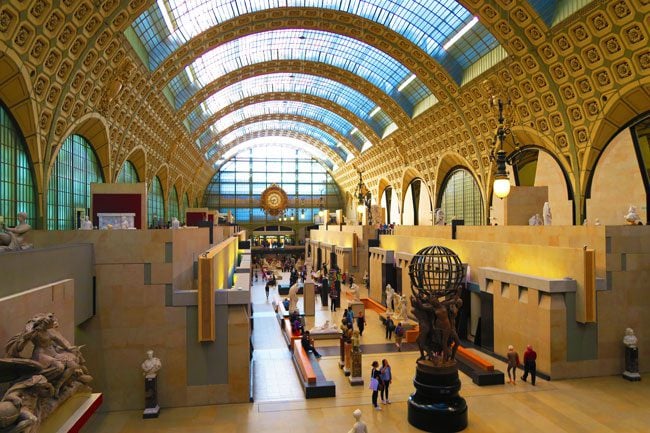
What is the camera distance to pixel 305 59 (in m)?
39.0

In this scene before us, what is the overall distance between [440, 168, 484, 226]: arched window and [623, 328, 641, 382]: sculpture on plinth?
1999 cm

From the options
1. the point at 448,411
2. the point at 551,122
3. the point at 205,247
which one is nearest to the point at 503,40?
the point at 551,122

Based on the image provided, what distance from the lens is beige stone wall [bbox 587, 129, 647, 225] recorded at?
2128cm

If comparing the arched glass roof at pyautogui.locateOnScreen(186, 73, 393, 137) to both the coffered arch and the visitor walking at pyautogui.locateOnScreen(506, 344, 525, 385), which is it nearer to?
the coffered arch

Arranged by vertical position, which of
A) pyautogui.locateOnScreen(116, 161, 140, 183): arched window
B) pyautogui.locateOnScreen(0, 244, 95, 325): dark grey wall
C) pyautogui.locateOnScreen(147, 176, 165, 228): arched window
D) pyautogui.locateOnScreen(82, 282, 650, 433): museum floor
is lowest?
pyautogui.locateOnScreen(82, 282, 650, 433): museum floor

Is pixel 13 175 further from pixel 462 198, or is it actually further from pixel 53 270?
pixel 462 198

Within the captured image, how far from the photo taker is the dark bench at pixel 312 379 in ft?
42.3

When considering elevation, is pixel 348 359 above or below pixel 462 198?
below

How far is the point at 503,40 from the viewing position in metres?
23.8

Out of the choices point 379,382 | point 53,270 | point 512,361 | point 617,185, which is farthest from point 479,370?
point 617,185

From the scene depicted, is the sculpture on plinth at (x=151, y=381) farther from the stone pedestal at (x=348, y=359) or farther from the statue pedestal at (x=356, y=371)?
the stone pedestal at (x=348, y=359)

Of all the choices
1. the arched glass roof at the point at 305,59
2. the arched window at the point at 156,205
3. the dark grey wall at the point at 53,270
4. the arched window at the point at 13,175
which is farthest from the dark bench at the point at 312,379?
the arched glass roof at the point at 305,59

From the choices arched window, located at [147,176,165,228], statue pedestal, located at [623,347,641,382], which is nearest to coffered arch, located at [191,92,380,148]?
arched window, located at [147,176,165,228]

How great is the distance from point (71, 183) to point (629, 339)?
2325 cm
